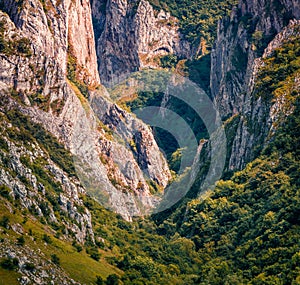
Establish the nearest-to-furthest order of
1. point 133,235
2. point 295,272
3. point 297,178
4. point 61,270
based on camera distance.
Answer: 1. point 61,270
2. point 295,272
3. point 297,178
4. point 133,235

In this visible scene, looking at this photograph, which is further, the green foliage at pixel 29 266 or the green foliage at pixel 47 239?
the green foliage at pixel 47 239

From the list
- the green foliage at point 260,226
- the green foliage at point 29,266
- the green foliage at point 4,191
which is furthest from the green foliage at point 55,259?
the green foliage at point 260,226

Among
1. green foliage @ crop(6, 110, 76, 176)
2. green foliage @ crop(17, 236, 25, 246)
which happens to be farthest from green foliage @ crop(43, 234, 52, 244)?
green foliage @ crop(6, 110, 76, 176)

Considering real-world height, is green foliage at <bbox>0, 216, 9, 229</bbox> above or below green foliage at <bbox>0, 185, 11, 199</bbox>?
below

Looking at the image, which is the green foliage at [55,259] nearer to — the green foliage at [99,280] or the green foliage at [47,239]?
the green foliage at [47,239]

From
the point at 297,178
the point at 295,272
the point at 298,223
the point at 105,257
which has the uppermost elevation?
the point at 297,178

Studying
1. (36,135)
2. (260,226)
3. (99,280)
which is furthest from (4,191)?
(260,226)

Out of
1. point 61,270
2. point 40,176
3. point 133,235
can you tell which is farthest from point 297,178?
point 61,270

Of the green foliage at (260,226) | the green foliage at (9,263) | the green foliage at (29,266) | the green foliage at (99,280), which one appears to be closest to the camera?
the green foliage at (9,263)

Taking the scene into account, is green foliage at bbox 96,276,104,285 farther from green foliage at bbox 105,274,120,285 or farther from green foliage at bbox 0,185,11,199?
green foliage at bbox 0,185,11,199

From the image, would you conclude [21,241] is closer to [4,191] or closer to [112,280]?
[112,280]

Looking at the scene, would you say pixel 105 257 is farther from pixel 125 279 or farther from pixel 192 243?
pixel 192 243
